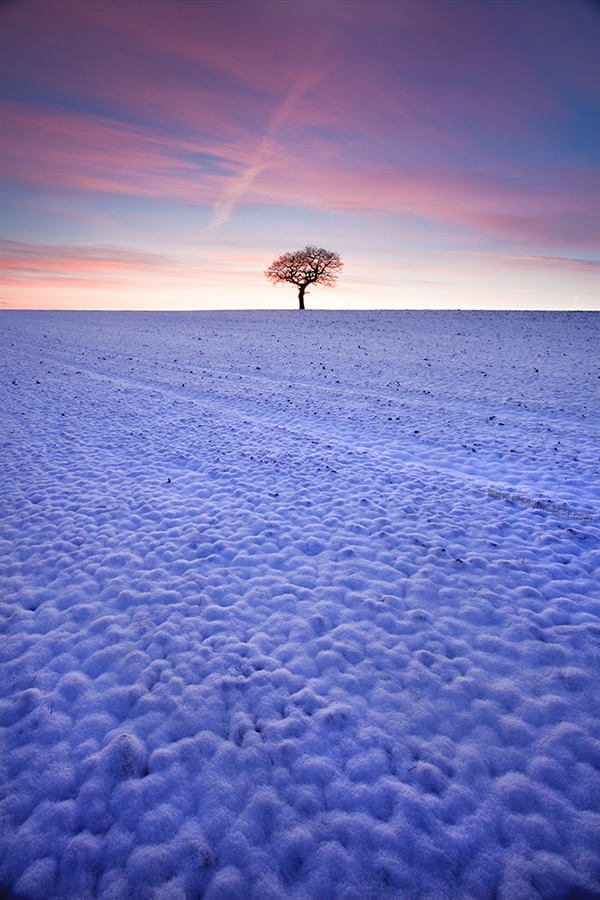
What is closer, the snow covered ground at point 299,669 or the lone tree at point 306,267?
the snow covered ground at point 299,669

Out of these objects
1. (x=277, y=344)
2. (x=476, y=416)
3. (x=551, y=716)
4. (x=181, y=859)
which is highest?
(x=277, y=344)

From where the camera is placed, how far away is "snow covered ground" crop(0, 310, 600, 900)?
3.40 metres

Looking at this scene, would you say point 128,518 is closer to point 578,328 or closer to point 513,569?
point 513,569

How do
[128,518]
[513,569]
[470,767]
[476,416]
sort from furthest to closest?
[476,416], [128,518], [513,569], [470,767]

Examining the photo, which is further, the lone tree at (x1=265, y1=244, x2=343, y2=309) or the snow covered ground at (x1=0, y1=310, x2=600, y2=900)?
the lone tree at (x1=265, y1=244, x2=343, y2=309)

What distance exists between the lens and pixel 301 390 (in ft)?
69.3

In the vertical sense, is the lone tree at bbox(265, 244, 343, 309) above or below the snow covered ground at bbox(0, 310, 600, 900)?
above

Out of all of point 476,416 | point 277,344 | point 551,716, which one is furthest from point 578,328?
point 551,716

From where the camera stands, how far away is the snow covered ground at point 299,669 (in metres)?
3.40

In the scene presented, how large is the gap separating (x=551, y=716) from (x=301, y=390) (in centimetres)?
1795

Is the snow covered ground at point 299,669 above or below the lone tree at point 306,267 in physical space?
below

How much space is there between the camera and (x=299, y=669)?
5.09 m

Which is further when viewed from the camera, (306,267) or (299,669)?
(306,267)

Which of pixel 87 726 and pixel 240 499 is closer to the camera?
pixel 87 726
